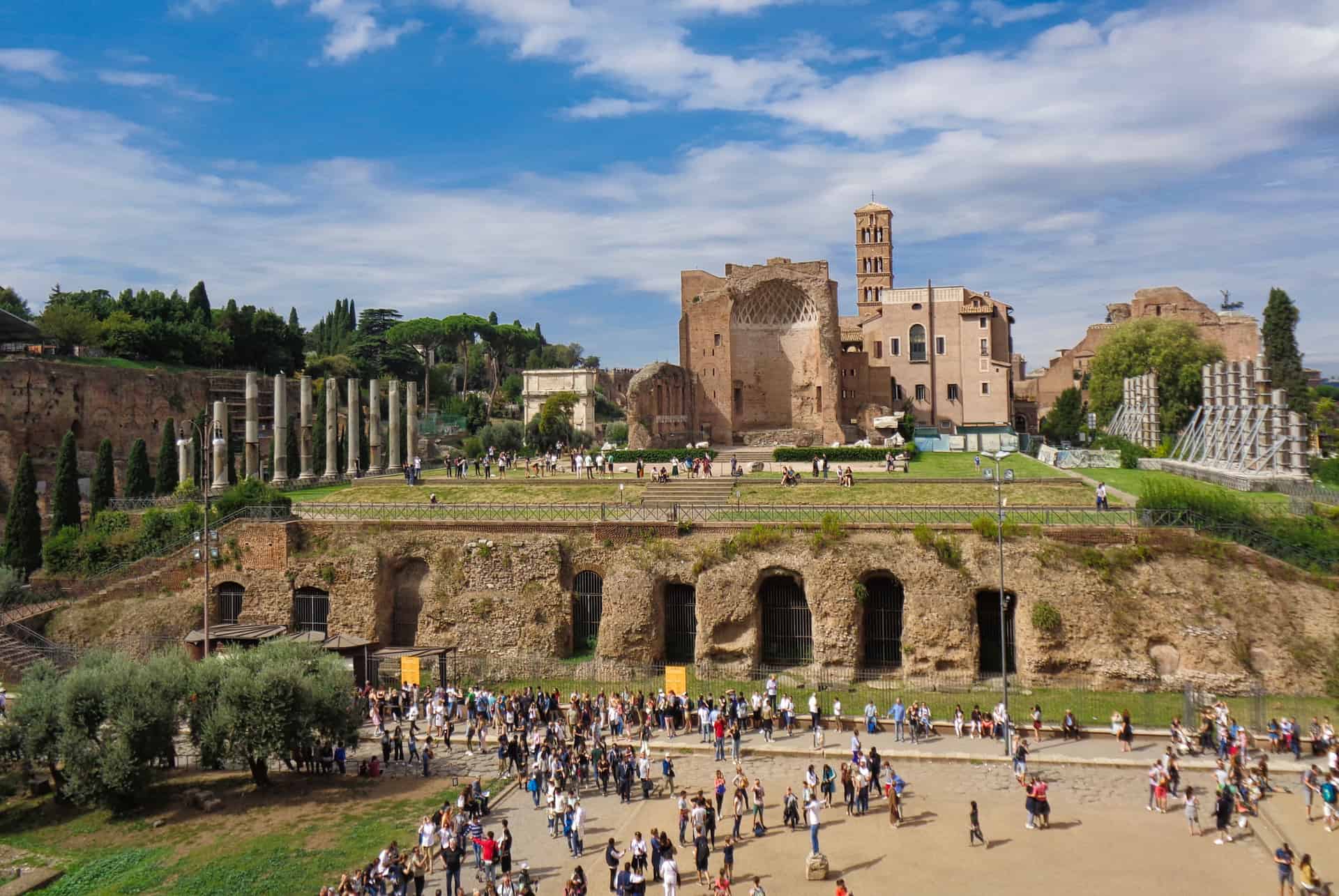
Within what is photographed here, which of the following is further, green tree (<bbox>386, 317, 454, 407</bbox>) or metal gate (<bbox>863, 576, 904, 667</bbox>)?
green tree (<bbox>386, 317, 454, 407</bbox>)

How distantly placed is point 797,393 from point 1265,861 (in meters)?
46.1

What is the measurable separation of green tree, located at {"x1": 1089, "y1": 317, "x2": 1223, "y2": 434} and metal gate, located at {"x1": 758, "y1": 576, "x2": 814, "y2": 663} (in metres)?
38.8

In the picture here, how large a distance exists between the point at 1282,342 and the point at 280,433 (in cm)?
6121

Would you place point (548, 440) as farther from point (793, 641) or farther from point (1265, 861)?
point (1265, 861)

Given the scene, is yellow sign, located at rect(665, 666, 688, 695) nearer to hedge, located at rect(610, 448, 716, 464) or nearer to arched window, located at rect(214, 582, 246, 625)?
arched window, located at rect(214, 582, 246, 625)

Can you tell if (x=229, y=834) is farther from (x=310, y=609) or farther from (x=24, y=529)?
(x=24, y=529)

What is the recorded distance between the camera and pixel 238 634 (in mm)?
27484

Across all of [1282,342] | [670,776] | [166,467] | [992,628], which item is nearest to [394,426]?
[166,467]

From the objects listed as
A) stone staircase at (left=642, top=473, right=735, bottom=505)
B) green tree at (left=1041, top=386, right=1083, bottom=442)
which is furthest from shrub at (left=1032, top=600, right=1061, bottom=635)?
green tree at (left=1041, top=386, right=1083, bottom=442)

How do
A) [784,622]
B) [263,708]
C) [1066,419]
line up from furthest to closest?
[1066,419], [784,622], [263,708]

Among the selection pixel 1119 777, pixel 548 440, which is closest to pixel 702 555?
pixel 1119 777

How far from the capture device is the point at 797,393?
60594 millimetres

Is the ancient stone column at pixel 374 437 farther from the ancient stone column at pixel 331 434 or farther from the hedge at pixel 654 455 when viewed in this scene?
the hedge at pixel 654 455

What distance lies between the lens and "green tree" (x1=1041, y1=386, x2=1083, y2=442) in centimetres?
6475
